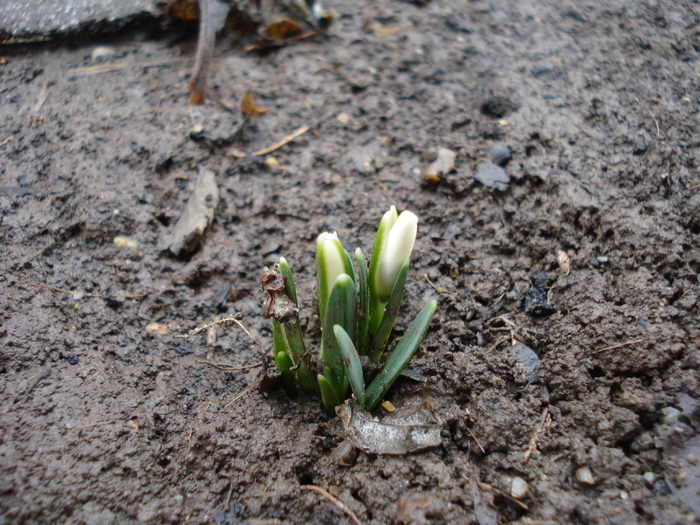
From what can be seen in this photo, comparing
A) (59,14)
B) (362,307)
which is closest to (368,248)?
(362,307)

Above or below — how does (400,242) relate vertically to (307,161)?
above

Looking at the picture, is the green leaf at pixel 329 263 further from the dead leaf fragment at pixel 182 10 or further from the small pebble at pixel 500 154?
the dead leaf fragment at pixel 182 10

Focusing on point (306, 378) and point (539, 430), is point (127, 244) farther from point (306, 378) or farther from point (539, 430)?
point (539, 430)

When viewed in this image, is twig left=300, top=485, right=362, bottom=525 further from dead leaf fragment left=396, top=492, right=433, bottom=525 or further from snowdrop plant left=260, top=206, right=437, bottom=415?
snowdrop plant left=260, top=206, right=437, bottom=415

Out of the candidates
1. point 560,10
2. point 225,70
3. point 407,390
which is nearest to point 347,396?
point 407,390

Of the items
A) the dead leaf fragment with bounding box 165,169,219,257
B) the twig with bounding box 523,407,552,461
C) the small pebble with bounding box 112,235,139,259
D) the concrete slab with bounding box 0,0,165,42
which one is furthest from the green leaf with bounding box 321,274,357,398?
the concrete slab with bounding box 0,0,165,42
